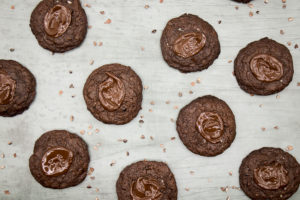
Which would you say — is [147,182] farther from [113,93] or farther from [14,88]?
[14,88]

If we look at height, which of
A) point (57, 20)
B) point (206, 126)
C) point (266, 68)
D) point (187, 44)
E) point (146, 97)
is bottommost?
point (206, 126)

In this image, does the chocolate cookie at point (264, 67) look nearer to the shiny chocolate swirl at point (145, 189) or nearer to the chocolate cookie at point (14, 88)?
the shiny chocolate swirl at point (145, 189)

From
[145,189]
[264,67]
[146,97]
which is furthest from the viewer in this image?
[146,97]

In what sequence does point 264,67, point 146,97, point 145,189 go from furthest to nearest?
point 146,97 → point 264,67 → point 145,189

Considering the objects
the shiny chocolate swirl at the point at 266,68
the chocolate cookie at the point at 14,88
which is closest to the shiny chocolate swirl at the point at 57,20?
the chocolate cookie at the point at 14,88

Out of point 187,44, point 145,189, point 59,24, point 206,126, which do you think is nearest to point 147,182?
point 145,189

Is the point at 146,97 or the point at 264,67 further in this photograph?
the point at 146,97

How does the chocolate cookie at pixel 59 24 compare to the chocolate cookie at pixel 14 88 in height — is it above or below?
above
